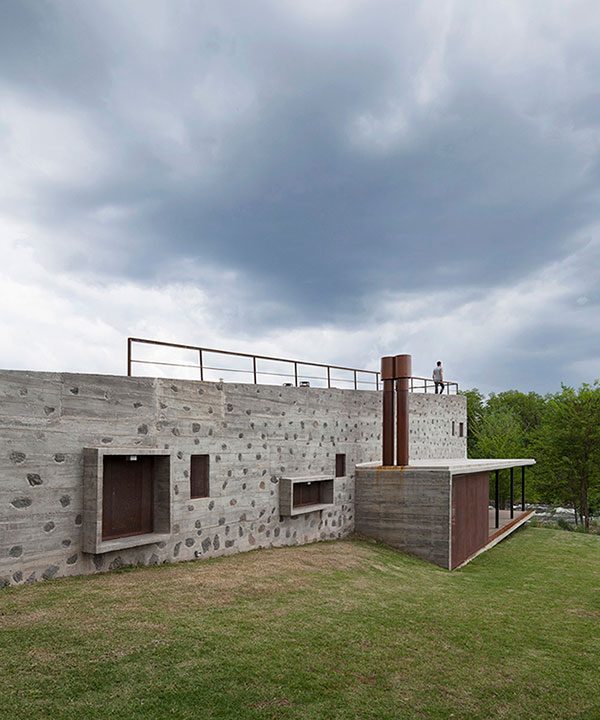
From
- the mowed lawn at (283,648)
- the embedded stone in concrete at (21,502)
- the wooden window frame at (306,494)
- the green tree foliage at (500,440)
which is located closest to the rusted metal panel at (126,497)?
the mowed lawn at (283,648)

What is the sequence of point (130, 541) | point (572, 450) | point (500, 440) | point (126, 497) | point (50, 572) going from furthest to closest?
1. point (500, 440)
2. point (572, 450)
3. point (126, 497)
4. point (130, 541)
5. point (50, 572)

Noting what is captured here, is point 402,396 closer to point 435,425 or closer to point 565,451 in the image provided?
point 435,425

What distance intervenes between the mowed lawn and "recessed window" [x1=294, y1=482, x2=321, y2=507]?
376 cm

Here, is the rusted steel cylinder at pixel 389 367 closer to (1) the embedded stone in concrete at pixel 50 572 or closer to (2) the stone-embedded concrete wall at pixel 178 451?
(2) the stone-embedded concrete wall at pixel 178 451

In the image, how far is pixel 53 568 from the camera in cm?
873

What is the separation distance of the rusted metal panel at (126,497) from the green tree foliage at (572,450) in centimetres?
2804

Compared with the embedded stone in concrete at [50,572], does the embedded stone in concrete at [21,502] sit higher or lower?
higher

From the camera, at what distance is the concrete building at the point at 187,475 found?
8.57 m

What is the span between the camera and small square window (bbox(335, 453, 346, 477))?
1596 cm

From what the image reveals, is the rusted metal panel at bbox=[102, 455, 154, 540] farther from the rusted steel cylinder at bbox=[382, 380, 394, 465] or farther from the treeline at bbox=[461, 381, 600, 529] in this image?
the treeline at bbox=[461, 381, 600, 529]

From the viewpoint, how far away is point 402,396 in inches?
646

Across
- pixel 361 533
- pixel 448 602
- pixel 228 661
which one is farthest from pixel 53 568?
pixel 361 533

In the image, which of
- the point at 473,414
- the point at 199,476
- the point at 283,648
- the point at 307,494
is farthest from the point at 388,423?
the point at 473,414

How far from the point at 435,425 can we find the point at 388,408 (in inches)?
322
